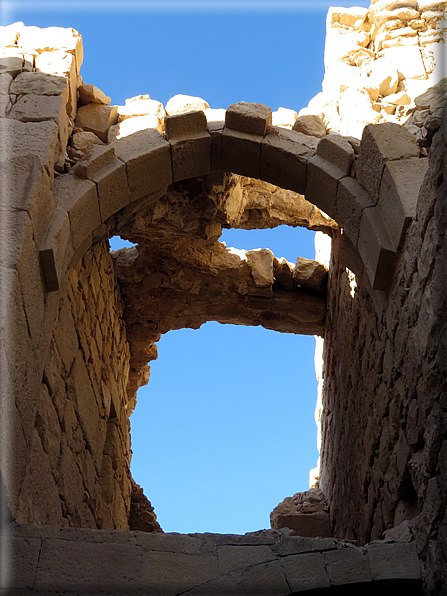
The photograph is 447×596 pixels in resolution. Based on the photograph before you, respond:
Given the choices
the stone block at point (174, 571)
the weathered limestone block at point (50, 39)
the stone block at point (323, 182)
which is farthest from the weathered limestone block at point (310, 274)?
the stone block at point (174, 571)

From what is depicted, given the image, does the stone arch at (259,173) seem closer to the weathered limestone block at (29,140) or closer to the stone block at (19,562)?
the weathered limestone block at (29,140)

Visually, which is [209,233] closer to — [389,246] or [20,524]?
[389,246]

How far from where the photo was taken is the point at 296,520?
21.3ft

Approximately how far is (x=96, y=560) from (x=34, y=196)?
6.53 feet

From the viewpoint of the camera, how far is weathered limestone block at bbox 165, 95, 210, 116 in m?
4.86

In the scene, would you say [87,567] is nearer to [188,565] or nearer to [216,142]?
[188,565]

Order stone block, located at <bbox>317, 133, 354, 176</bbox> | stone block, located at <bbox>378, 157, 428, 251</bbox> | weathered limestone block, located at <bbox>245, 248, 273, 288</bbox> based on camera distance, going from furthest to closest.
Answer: weathered limestone block, located at <bbox>245, 248, 273, 288</bbox> → stone block, located at <bbox>317, 133, 354, 176</bbox> → stone block, located at <bbox>378, 157, 428, 251</bbox>

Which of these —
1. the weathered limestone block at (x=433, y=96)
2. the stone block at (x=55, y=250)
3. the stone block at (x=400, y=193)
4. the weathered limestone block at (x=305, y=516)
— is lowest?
the weathered limestone block at (x=305, y=516)

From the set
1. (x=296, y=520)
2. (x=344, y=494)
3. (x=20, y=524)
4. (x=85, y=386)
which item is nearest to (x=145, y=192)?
(x=85, y=386)

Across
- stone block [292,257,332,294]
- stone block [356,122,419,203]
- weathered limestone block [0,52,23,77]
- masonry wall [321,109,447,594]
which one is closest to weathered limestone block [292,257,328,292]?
stone block [292,257,332,294]

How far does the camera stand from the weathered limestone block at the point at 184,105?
4.86m

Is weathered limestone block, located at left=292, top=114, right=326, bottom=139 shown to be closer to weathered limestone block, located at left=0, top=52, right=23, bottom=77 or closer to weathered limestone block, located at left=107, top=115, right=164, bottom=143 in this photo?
weathered limestone block, located at left=107, top=115, right=164, bottom=143

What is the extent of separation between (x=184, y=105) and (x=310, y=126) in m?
0.99

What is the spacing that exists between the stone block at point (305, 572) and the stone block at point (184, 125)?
115 inches
